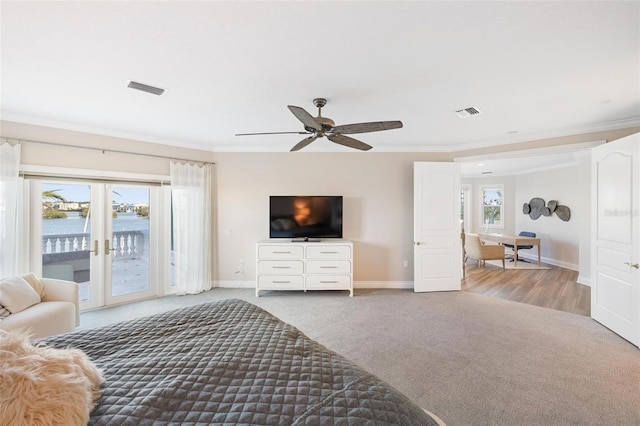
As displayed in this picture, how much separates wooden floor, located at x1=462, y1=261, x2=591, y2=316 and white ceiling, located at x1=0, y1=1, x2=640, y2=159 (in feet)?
8.30

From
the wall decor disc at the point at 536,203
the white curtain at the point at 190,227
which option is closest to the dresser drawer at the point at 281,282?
the white curtain at the point at 190,227

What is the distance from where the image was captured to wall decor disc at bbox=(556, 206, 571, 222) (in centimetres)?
650

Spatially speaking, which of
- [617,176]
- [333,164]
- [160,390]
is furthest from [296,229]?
[617,176]

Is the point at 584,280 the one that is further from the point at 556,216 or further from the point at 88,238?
the point at 88,238

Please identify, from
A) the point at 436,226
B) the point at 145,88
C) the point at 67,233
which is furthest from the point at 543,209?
the point at 67,233

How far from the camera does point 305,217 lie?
4.71 metres

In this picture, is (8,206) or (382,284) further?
(382,284)

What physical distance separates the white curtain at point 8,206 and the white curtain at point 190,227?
1.72m

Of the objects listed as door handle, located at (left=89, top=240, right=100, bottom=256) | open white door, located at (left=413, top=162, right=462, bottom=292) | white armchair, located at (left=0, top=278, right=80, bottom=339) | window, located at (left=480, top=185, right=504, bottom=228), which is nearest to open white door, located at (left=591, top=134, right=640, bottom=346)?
open white door, located at (left=413, top=162, right=462, bottom=292)

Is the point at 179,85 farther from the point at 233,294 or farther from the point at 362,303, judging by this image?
the point at 362,303

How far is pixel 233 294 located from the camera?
457 cm

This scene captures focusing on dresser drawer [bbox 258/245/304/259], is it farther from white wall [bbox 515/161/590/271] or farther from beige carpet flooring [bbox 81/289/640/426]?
white wall [bbox 515/161/590/271]

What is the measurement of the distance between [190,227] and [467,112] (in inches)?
173

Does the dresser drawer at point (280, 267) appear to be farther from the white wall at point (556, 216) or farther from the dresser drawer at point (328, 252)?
the white wall at point (556, 216)
